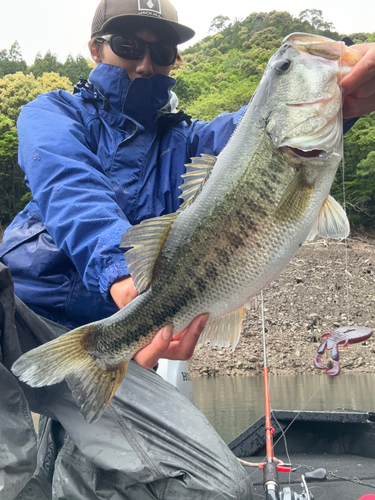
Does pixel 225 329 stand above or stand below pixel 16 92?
below

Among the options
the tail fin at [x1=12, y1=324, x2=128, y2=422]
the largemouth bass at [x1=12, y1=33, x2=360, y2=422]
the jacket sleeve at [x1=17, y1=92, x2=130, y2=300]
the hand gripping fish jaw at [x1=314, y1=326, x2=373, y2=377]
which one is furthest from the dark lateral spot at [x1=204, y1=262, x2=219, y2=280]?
the hand gripping fish jaw at [x1=314, y1=326, x2=373, y2=377]

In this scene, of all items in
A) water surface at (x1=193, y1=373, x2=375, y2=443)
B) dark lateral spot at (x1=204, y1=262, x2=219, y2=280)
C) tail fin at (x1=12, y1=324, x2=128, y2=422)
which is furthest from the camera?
water surface at (x1=193, y1=373, x2=375, y2=443)

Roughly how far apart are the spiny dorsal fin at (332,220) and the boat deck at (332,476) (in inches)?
89.4

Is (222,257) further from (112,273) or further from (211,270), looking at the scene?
(112,273)

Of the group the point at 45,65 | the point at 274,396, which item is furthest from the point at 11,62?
the point at 274,396

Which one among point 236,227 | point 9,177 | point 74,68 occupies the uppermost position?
point 74,68

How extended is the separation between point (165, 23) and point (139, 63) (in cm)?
28

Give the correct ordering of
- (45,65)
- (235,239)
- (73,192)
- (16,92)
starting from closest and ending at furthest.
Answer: (235,239) → (73,192) → (16,92) → (45,65)

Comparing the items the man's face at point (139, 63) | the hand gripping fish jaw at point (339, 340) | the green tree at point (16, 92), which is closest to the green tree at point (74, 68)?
the green tree at point (16, 92)

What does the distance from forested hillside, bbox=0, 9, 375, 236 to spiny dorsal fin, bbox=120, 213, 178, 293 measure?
43.0 feet

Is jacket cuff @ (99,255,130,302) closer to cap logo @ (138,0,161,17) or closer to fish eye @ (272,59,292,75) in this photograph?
fish eye @ (272,59,292,75)

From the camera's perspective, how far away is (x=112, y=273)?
200cm

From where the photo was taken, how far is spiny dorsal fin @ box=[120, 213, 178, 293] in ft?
5.99

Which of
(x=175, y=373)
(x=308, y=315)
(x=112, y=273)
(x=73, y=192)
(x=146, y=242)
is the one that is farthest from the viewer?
(x=308, y=315)
